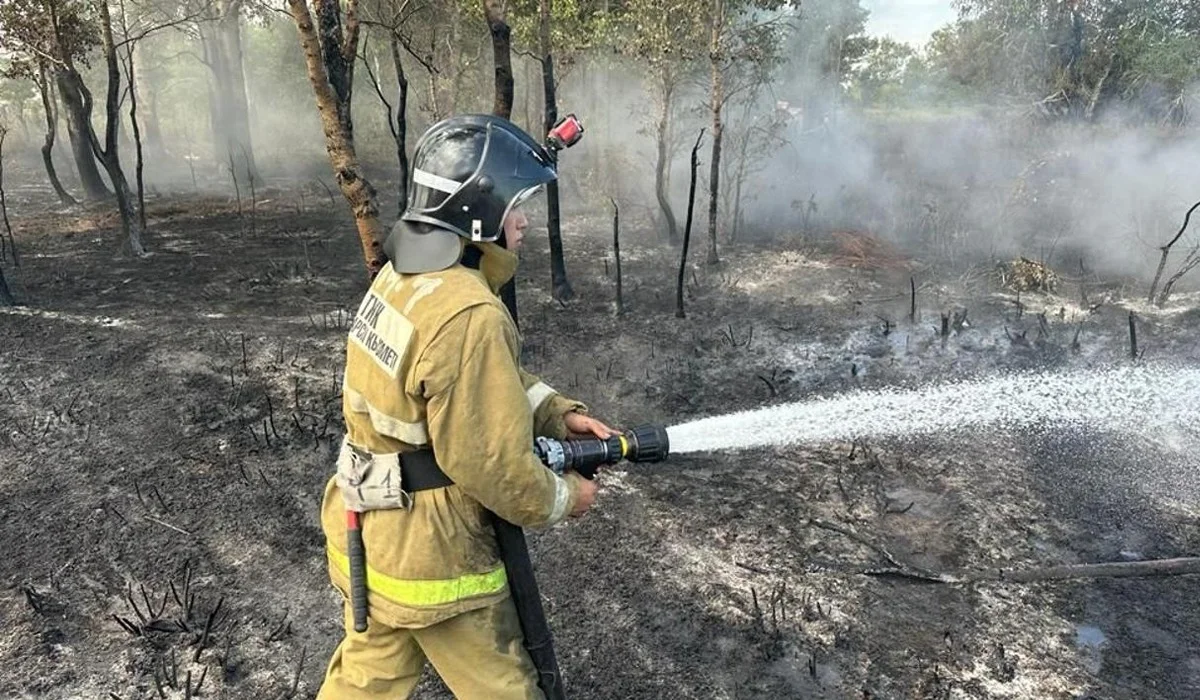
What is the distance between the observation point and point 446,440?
188cm

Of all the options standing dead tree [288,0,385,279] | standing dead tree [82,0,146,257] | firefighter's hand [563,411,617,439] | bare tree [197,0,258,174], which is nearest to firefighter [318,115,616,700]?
firefighter's hand [563,411,617,439]

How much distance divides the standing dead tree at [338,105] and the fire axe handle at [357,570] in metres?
3.38

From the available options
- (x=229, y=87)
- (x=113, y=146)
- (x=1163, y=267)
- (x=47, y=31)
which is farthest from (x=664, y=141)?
(x=229, y=87)

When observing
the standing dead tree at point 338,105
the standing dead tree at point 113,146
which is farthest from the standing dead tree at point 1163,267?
the standing dead tree at point 113,146

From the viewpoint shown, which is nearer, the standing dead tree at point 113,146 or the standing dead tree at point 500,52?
the standing dead tree at point 500,52

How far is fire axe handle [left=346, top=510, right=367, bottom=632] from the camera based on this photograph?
7.07 ft

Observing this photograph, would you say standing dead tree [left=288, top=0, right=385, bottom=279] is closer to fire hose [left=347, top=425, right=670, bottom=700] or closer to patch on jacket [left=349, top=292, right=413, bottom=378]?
patch on jacket [left=349, top=292, right=413, bottom=378]

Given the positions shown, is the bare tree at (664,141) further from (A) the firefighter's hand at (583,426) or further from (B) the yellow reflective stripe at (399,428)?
(B) the yellow reflective stripe at (399,428)

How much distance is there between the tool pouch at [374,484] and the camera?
6.72 ft

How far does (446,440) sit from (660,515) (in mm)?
3327

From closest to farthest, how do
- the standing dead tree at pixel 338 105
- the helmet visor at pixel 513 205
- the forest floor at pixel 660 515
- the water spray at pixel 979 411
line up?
the helmet visor at pixel 513 205
the forest floor at pixel 660 515
the standing dead tree at pixel 338 105
the water spray at pixel 979 411

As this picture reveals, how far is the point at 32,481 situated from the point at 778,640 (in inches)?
203

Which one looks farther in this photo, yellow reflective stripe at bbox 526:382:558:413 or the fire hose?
yellow reflective stripe at bbox 526:382:558:413

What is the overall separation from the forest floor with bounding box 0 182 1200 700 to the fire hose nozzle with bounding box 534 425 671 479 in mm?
1677
